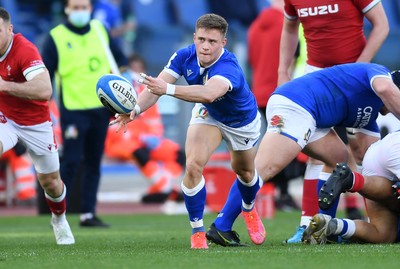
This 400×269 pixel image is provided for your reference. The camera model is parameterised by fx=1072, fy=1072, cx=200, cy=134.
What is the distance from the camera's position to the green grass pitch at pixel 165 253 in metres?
6.54

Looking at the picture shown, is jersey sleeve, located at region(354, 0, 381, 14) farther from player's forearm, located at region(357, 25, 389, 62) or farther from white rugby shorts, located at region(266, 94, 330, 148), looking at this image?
white rugby shorts, located at region(266, 94, 330, 148)

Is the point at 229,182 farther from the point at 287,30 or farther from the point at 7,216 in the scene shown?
the point at 287,30

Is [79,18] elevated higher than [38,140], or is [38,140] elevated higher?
[79,18]

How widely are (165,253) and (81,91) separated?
4333 millimetres

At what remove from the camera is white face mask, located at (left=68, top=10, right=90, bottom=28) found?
37.3ft

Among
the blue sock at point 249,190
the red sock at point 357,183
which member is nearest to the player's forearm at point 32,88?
the blue sock at point 249,190

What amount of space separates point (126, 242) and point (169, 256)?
165 centimetres

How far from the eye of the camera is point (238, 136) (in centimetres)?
816

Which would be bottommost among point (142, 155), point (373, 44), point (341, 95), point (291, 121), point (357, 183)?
point (142, 155)

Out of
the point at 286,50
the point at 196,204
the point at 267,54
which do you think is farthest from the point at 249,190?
the point at 267,54

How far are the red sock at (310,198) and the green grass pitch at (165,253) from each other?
1.14 ft

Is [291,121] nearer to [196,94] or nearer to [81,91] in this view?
[196,94]

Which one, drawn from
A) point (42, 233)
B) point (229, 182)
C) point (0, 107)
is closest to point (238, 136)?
point (0, 107)

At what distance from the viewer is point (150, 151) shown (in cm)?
1579
